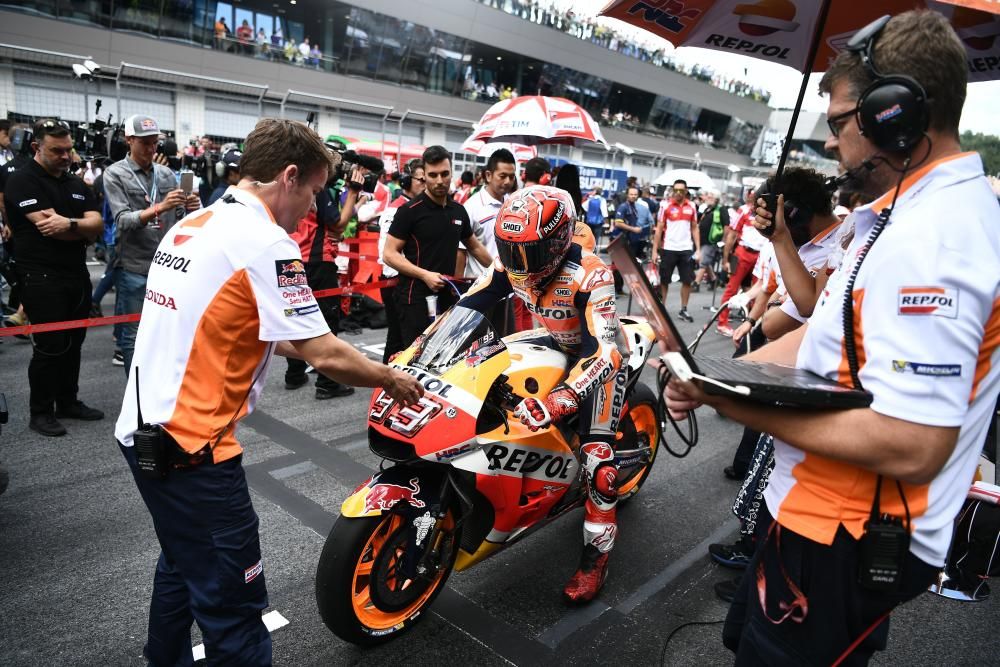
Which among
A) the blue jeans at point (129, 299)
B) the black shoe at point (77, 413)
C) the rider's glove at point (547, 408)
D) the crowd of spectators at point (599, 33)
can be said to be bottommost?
the black shoe at point (77, 413)

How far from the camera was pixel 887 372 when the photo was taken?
1.33 m

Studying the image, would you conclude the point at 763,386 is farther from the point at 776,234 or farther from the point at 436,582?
the point at 436,582

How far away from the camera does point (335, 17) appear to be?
96.7ft

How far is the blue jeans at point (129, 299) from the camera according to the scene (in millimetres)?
5536

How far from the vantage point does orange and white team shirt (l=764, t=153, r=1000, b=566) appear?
129 centimetres

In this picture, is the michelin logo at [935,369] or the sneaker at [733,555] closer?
the michelin logo at [935,369]

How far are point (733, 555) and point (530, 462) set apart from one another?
1.52 metres

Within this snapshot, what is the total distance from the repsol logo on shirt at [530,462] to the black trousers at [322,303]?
3465 mm

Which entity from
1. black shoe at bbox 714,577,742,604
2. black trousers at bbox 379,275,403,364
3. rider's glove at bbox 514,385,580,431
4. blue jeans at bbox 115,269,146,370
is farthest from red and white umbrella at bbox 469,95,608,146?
black shoe at bbox 714,577,742,604

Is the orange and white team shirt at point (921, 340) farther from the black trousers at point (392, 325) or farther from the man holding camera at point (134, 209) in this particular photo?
the man holding camera at point (134, 209)

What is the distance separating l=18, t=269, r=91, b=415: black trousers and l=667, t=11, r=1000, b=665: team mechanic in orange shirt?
4.96m

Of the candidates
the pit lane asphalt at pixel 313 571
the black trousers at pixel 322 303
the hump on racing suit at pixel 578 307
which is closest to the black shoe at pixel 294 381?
the black trousers at pixel 322 303

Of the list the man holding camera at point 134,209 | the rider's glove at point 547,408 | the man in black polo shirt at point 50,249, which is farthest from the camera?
the man holding camera at point 134,209

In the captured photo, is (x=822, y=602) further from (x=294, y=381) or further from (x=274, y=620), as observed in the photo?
(x=294, y=381)
